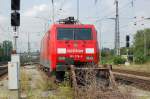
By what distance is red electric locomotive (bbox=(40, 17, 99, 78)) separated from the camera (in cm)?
2097

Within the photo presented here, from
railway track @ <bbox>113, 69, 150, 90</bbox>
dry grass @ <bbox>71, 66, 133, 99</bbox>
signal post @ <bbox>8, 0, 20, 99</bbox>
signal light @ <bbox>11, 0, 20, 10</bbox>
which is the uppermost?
signal light @ <bbox>11, 0, 20, 10</bbox>

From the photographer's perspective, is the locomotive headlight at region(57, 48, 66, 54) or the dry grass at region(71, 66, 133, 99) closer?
the dry grass at region(71, 66, 133, 99)

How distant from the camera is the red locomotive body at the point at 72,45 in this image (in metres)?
21.0

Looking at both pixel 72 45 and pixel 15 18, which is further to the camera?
pixel 72 45

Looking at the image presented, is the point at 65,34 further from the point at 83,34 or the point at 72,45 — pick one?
the point at 83,34

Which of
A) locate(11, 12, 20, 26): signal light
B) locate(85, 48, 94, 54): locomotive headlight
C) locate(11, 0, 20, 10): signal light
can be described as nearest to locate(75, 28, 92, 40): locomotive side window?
locate(85, 48, 94, 54): locomotive headlight

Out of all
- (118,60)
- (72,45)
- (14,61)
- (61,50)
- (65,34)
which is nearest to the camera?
(14,61)

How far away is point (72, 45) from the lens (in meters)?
21.5

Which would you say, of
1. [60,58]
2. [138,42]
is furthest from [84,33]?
[138,42]

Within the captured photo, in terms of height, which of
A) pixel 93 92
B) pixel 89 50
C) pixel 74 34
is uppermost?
pixel 74 34

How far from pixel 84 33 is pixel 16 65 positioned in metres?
9.16

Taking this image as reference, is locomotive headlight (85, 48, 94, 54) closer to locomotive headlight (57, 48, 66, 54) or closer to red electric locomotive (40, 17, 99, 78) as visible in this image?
red electric locomotive (40, 17, 99, 78)

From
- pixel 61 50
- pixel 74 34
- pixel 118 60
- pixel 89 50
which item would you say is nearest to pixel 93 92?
pixel 61 50

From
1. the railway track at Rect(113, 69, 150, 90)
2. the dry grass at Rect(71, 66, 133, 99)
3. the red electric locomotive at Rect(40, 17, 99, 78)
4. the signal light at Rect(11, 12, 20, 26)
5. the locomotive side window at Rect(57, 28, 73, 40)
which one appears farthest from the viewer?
the railway track at Rect(113, 69, 150, 90)
